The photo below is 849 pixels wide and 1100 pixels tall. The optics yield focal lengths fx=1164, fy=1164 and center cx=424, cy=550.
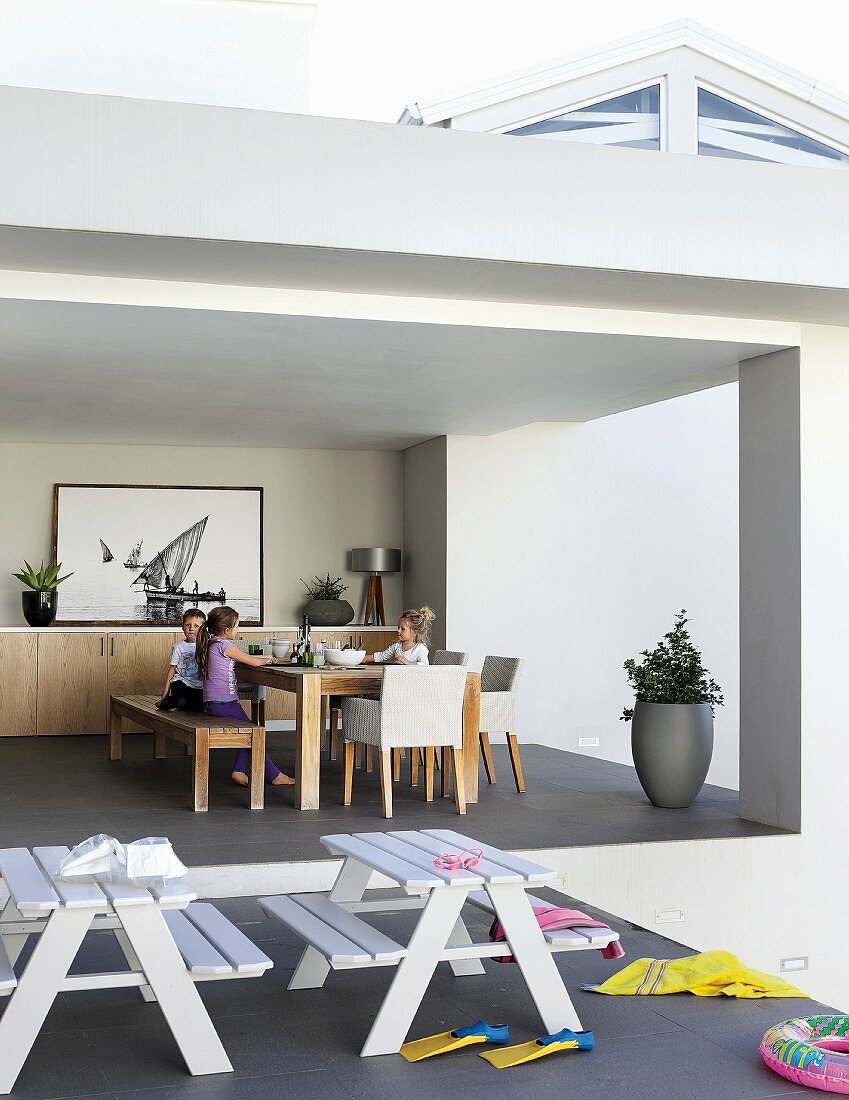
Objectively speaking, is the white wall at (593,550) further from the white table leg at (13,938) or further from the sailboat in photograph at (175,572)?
the white table leg at (13,938)

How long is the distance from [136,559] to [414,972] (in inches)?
315

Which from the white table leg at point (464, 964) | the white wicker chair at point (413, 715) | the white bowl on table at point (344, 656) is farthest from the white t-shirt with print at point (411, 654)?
the white table leg at point (464, 964)

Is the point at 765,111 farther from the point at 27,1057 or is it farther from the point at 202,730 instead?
the point at 27,1057

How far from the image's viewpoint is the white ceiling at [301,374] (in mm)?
6078

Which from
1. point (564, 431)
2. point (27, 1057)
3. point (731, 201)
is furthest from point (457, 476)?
point (27, 1057)

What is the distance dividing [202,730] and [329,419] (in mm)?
3572

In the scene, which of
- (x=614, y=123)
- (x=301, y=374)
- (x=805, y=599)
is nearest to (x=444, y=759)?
(x=805, y=599)

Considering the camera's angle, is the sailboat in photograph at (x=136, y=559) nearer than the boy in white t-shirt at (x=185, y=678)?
No

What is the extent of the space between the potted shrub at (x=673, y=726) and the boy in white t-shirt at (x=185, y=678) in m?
3.08

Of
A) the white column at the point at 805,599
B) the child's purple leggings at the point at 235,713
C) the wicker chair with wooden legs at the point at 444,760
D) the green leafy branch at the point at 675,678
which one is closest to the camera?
the white column at the point at 805,599

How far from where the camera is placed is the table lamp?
10.9 metres

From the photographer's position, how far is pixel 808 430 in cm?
656

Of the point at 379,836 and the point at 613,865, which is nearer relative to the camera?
the point at 379,836

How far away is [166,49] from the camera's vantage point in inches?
313
